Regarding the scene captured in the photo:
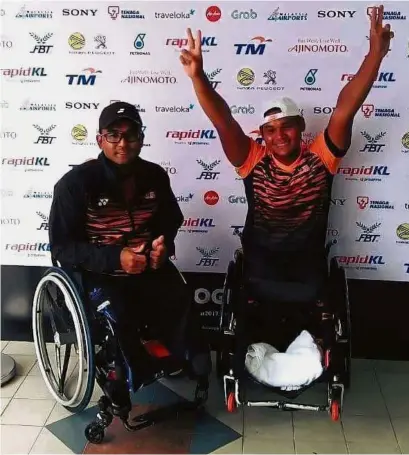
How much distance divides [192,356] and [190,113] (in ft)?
4.22

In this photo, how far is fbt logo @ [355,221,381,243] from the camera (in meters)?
3.32

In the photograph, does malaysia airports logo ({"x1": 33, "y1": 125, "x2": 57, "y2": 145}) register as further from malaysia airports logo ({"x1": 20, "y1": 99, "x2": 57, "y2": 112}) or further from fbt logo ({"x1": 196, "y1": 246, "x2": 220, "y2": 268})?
fbt logo ({"x1": 196, "y1": 246, "x2": 220, "y2": 268})

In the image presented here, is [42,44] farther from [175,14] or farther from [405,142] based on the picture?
[405,142]

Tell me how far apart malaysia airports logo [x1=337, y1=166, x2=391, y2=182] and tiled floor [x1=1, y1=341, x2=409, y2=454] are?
1.03 m

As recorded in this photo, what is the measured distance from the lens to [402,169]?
10.6 ft

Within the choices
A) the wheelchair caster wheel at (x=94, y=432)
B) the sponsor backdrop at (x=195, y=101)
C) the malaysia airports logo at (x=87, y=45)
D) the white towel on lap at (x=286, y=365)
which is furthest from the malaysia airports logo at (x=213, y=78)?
the wheelchair caster wheel at (x=94, y=432)

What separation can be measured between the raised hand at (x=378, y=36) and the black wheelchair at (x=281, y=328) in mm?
984

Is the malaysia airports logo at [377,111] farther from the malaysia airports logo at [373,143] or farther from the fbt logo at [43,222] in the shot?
the fbt logo at [43,222]

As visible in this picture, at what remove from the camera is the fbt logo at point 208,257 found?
3471 mm

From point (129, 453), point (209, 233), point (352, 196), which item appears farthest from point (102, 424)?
point (352, 196)

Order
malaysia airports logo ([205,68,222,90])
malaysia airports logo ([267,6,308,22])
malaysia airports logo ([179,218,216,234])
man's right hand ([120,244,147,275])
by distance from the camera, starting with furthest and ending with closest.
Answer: malaysia airports logo ([179,218,216,234])
malaysia airports logo ([205,68,222,90])
malaysia airports logo ([267,6,308,22])
man's right hand ([120,244,147,275])

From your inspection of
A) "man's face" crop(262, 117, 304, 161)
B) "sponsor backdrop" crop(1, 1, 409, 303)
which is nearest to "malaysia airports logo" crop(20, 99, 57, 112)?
"sponsor backdrop" crop(1, 1, 409, 303)

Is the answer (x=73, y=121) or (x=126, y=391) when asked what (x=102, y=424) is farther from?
(x=73, y=121)

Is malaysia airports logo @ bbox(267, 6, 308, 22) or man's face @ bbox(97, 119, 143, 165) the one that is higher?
malaysia airports logo @ bbox(267, 6, 308, 22)
